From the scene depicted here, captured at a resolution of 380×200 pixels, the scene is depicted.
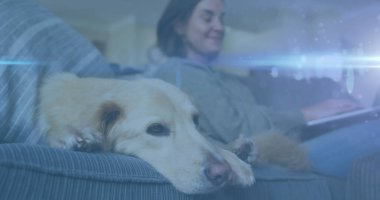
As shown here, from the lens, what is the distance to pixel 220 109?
124cm

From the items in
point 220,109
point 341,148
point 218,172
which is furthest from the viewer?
point 220,109

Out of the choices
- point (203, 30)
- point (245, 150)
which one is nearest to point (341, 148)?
point (245, 150)

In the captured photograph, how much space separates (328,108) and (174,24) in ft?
1.99

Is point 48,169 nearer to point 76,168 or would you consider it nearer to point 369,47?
point 76,168

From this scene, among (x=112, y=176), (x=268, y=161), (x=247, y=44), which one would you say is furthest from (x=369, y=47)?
(x=112, y=176)

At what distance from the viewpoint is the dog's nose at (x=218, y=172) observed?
2.38ft

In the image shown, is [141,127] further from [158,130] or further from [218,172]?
[218,172]

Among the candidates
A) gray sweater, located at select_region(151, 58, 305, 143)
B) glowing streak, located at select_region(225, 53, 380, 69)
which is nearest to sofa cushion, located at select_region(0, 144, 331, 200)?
gray sweater, located at select_region(151, 58, 305, 143)

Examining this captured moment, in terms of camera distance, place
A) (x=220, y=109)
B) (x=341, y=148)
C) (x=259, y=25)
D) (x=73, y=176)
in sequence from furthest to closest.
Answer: (x=259, y=25) → (x=220, y=109) → (x=341, y=148) → (x=73, y=176)

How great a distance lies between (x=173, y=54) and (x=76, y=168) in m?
1.00

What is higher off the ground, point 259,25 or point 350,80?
point 259,25

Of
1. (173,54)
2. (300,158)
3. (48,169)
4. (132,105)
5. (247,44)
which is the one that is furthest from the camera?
(247,44)

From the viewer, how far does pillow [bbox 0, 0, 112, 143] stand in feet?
2.67

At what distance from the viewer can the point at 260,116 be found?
128 centimetres
